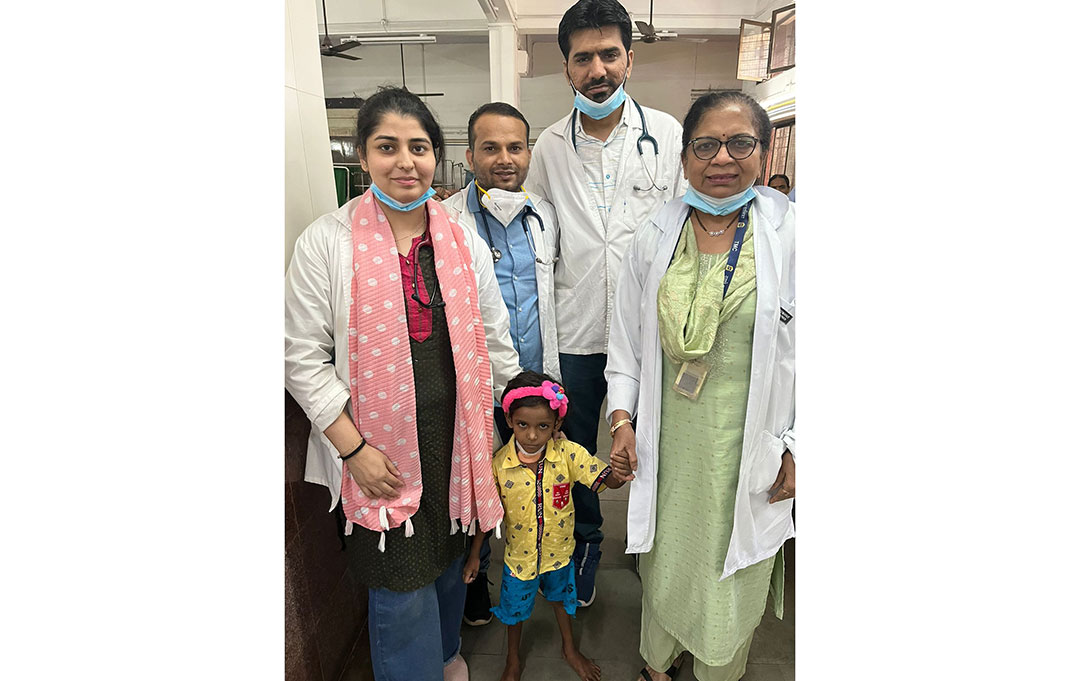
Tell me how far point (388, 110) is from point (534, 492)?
1.01 meters

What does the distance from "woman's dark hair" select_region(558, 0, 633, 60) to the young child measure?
3.04 ft

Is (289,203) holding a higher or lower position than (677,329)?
higher

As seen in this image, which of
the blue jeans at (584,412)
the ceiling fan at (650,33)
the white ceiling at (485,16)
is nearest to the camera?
the blue jeans at (584,412)

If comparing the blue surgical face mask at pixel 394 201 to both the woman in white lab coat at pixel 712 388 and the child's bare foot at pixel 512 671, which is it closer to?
the woman in white lab coat at pixel 712 388

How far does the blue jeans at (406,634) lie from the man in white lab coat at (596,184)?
2.25ft

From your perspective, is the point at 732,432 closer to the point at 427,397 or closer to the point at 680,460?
the point at 680,460

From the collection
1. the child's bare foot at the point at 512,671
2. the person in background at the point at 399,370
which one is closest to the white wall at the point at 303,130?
the person in background at the point at 399,370

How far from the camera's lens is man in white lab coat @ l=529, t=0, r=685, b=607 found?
1.52 m

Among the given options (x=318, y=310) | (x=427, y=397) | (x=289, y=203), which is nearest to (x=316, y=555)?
(x=427, y=397)

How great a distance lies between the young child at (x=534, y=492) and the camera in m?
1.45

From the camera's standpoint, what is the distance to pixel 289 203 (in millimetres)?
1296

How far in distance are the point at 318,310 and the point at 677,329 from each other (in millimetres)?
753

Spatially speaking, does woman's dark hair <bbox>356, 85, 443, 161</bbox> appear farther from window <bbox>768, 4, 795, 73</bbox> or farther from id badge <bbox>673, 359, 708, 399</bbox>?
window <bbox>768, 4, 795, 73</bbox>

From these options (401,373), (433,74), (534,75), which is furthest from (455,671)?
(433,74)
